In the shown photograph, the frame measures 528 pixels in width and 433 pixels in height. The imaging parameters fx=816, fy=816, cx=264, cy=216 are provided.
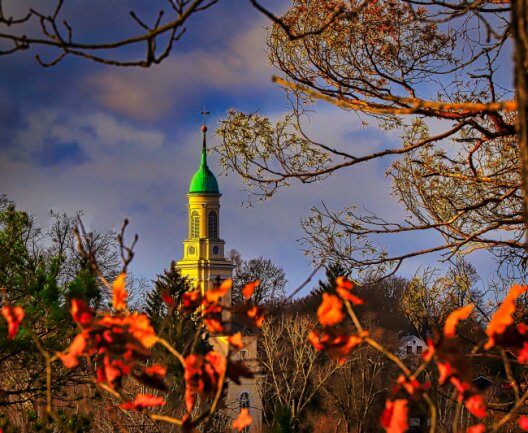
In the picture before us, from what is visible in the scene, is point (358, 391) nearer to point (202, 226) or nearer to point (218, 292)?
point (218, 292)

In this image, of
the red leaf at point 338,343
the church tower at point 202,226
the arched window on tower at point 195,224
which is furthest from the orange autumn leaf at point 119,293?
the arched window on tower at point 195,224

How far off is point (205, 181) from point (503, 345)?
58044 mm

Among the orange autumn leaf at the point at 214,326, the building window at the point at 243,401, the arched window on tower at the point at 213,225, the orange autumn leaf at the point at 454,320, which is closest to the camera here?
the orange autumn leaf at the point at 454,320

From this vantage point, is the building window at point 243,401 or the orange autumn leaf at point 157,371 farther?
the building window at point 243,401

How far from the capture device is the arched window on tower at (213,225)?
197 ft

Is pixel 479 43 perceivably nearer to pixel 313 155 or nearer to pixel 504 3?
pixel 504 3

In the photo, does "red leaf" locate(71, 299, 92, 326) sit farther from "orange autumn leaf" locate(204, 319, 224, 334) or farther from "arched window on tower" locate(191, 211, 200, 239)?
"arched window on tower" locate(191, 211, 200, 239)

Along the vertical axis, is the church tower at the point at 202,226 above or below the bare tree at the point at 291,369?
above

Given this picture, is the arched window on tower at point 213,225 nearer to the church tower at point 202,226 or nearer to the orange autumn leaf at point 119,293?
the church tower at point 202,226

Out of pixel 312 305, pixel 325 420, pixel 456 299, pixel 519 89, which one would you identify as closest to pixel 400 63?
pixel 456 299

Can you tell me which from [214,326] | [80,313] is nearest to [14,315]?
[80,313]

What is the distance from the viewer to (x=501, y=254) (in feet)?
25.4

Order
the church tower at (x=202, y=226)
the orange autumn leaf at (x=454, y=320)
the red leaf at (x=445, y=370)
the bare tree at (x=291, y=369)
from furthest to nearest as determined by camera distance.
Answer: the church tower at (x=202, y=226)
the bare tree at (x=291, y=369)
the orange autumn leaf at (x=454, y=320)
the red leaf at (x=445, y=370)

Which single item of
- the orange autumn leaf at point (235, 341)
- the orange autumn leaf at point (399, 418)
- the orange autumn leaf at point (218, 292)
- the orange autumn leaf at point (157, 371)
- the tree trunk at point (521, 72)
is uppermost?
the tree trunk at point (521, 72)
